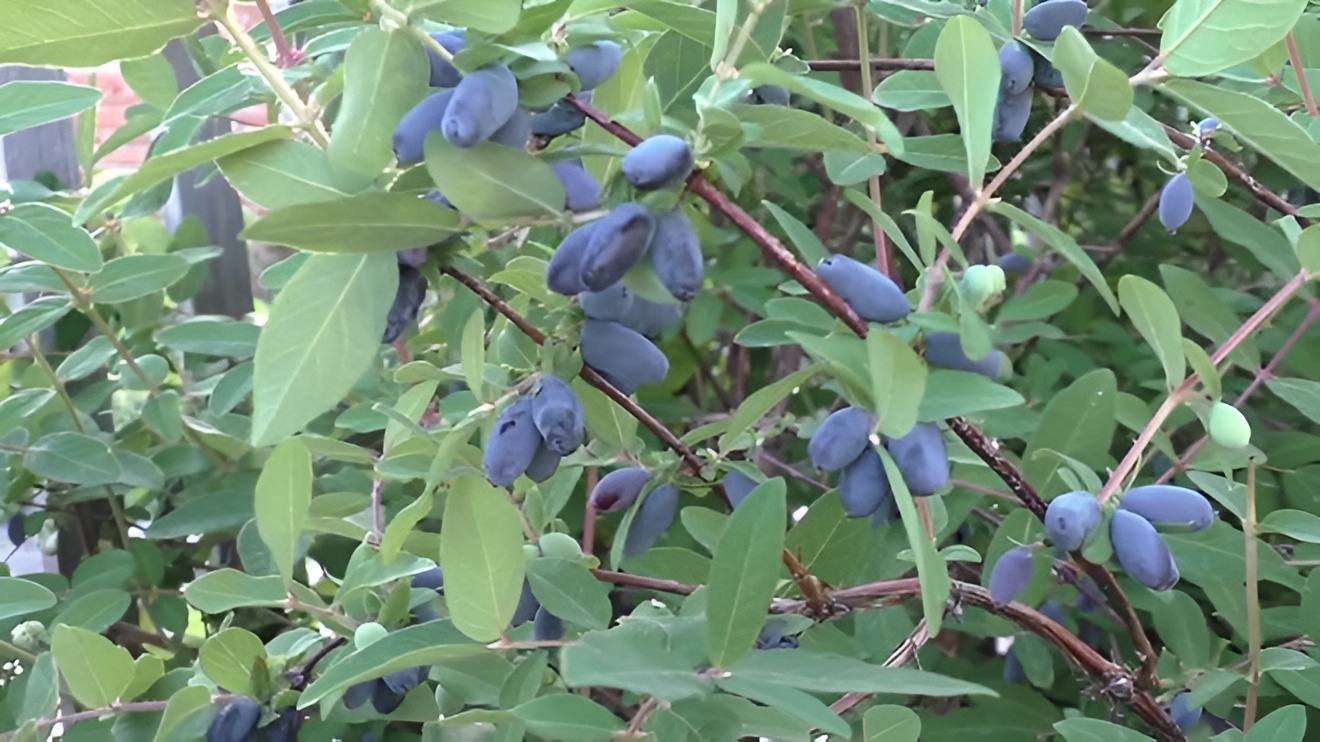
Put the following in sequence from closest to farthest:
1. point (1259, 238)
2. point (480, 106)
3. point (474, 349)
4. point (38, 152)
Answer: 1. point (480, 106)
2. point (474, 349)
3. point (1259, 238)
4. point (38, 152)

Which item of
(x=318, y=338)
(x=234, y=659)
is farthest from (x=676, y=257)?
(x=234, y=659)

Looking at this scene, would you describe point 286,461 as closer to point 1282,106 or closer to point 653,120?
point 653,120

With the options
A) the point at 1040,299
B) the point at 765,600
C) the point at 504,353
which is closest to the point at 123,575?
the point at 504,353

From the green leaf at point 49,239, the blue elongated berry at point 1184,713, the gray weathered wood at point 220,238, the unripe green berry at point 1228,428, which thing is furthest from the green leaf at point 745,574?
the gray weathered wood at point 220,238

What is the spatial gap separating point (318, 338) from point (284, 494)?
17 cm

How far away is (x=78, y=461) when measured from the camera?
2.85ft

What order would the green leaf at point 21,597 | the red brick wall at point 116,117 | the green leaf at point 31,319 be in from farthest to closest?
the red brick wall at point 116,117, the green leaf at point 31,319, the green leaf at point 21,597

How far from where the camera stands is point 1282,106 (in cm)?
71

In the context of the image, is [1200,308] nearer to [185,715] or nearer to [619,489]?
[619,489]

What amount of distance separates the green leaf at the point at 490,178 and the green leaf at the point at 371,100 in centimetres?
2

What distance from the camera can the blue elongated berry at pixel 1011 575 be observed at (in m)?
0.52

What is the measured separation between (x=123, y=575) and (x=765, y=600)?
67cm

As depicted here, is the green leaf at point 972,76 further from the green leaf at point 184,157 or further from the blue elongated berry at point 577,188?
the green leaf at point 184,157

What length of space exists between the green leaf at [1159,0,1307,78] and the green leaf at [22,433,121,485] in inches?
32.0
